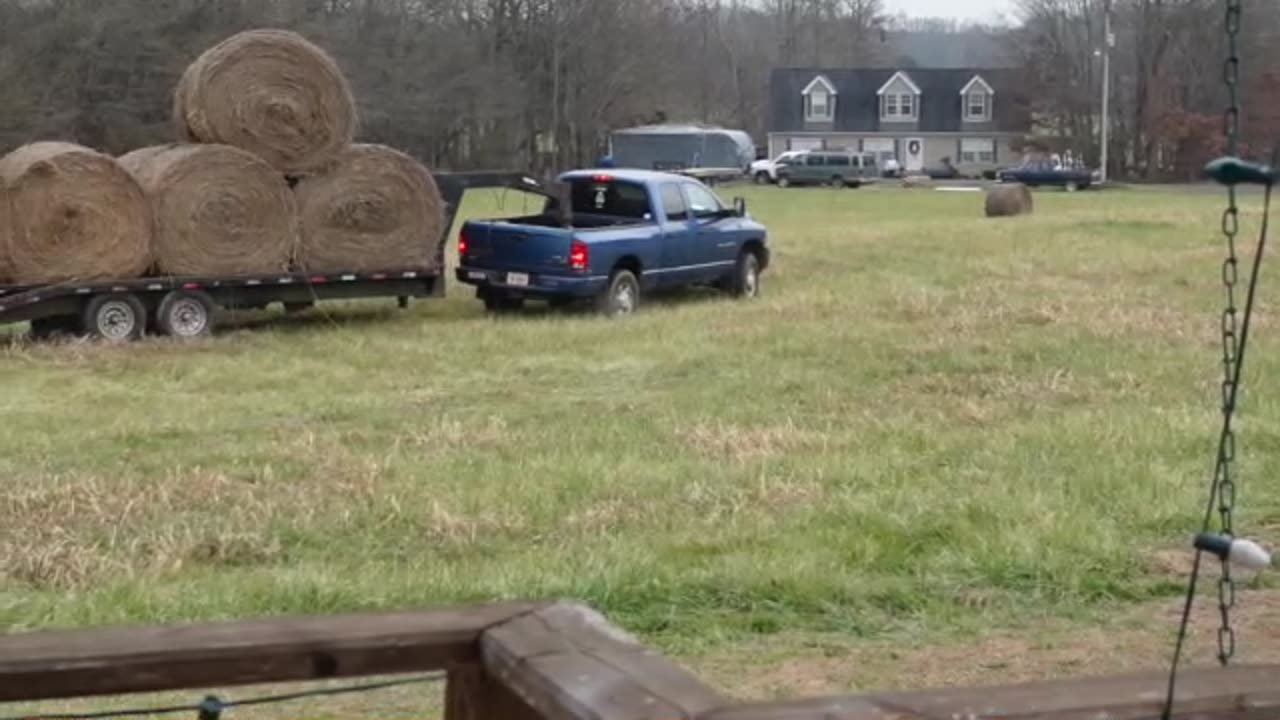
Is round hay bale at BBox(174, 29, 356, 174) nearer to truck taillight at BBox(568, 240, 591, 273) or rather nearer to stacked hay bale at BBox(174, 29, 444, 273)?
stacked hay bale at BBox(174, 29, 444, 273)

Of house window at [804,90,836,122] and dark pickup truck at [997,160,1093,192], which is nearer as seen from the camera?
dark pickup truck at [997,160,1093,192]

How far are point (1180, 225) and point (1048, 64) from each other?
1701 inches

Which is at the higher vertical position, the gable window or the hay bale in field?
the gable window

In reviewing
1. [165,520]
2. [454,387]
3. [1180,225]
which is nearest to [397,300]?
[454,387]

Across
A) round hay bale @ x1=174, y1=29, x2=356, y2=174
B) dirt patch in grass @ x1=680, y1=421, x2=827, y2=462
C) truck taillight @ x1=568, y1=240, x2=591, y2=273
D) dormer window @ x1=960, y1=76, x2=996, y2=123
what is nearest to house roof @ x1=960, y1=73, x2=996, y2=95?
dormer window @ x1=960, y1=76, x2=996, y2=123

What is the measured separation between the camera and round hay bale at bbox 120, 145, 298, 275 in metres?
17.0

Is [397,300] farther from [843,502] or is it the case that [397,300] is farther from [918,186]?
[918,186]

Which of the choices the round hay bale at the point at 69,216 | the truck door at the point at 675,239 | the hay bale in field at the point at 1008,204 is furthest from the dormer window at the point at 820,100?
the round hay bale at the point at 69,216

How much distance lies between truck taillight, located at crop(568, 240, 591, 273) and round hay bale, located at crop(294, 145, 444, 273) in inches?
57.0

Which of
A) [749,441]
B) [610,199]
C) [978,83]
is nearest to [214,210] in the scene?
[610,199]

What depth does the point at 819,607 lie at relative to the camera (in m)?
6.70

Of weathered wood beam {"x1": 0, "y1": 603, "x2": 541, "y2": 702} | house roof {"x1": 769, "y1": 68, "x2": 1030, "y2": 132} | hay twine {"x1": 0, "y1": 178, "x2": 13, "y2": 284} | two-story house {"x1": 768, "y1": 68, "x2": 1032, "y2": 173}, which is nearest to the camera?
weathered wood beam {"x1": 0, "y1": 603, "x2": 541, "y2": 702}

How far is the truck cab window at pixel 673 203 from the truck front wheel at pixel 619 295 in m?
1.14

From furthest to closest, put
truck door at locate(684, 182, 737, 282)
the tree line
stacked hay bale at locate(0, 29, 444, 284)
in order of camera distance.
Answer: the tree line
truck door at locate(684, 182, 737, 282)
stacked hay bale at locate(0, 29, 444, 284)
